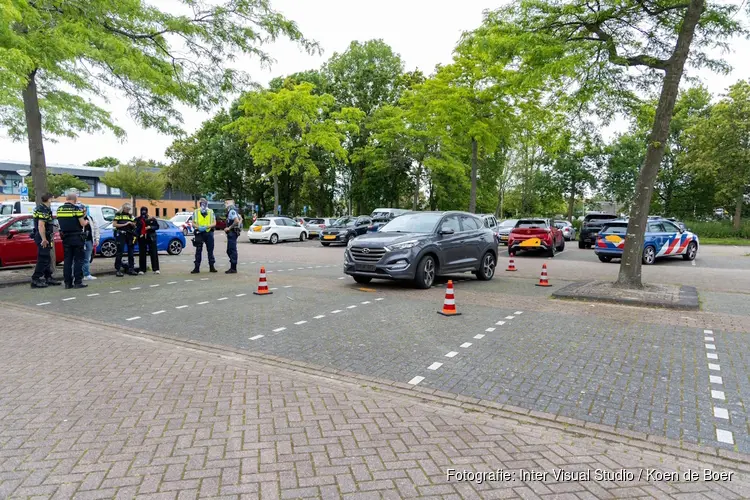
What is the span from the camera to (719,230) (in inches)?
1608

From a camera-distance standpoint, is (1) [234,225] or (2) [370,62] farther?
(2) [370,62]

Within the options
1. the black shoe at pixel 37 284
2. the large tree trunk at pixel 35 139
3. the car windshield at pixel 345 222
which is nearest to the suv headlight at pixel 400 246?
the black shoe at pixel 37 284

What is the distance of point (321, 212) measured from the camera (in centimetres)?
4966

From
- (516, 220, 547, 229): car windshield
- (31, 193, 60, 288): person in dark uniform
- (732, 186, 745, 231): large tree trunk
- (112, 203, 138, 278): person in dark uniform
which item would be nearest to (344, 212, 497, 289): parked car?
(112, 203, 138, 278): person in dark uniform

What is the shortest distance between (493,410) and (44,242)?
10.0 meters

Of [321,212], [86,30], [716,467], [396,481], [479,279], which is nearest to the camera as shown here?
[396,481]

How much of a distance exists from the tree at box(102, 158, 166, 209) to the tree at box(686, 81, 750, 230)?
58522mm

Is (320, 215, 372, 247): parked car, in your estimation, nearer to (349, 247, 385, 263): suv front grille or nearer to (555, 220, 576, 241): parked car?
(555, 220, 576, 241): parked car

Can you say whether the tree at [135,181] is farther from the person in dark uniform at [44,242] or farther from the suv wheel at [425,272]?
the suv wheel at [425,272]

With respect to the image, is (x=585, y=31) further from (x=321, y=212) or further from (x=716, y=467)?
(x=321, y=212)

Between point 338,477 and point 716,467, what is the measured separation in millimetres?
2553

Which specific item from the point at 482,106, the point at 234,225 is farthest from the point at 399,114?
the point at 234,225

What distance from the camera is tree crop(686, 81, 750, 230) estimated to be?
3834cm

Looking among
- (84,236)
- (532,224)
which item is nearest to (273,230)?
(532,224)
